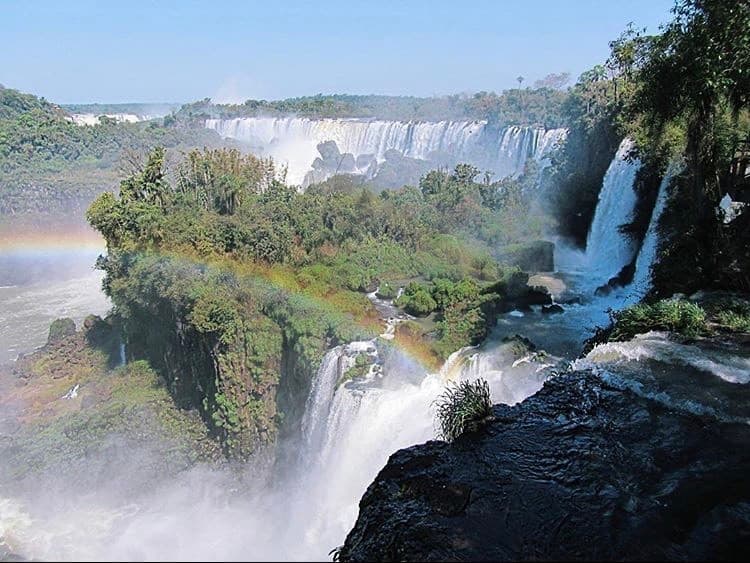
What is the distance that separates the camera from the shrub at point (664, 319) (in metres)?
8.90

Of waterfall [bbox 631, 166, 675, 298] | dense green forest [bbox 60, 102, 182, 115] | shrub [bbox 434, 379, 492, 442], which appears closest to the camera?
shrub [bbox 434, 379, 492, 442]

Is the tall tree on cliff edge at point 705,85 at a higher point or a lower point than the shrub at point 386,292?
higher

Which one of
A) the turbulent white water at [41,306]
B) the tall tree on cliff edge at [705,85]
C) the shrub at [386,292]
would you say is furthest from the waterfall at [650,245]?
the turbulent white water at [41,306]

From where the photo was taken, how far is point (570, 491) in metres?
5.35

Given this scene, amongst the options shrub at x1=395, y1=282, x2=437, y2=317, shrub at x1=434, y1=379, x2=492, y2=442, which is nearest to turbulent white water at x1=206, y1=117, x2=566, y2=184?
shrub at x1=395, y1=282, x2=437, y2=317

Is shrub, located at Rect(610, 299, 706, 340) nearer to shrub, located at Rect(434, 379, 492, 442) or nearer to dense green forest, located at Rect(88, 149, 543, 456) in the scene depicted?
shrub, located at Rect(434, 379, 492, 442)

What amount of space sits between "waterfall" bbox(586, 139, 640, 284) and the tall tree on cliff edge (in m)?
7.47

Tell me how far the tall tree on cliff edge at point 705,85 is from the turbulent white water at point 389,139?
24953 millimetres

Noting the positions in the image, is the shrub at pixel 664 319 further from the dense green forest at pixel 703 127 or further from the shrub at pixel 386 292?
the shrub at pixel 386 292

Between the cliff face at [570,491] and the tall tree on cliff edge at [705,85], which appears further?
the tall tree on cliff edge at [705,85]

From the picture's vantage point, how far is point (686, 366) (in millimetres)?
7875

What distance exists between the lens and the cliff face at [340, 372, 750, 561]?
15.0 feet

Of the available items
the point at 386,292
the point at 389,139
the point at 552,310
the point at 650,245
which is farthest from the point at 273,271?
the point at 389,139

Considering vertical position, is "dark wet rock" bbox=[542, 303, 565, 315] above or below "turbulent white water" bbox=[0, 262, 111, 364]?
above
